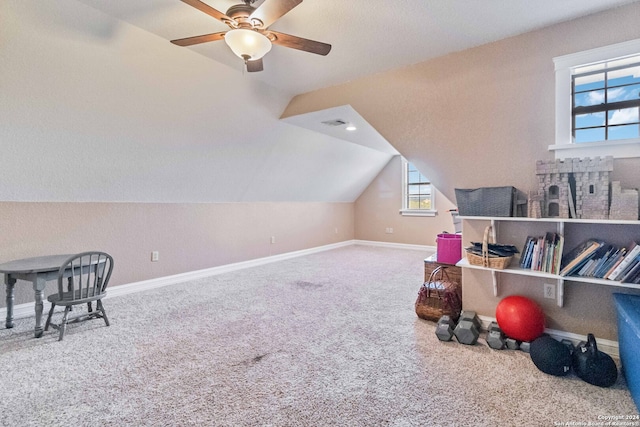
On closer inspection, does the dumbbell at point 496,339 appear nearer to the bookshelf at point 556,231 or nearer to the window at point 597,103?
the bookshelf at point 556,231

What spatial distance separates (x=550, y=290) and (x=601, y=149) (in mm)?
1143

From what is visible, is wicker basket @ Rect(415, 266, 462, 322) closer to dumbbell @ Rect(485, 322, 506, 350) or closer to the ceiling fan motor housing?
dumbbell @ Rect(485, 322, 506, 350)

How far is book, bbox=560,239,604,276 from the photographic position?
2240 mm

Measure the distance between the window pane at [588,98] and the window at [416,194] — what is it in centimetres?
442

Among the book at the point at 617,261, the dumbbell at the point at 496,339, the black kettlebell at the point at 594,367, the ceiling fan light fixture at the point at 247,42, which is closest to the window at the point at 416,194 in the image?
the dumbbell at the point at 496,339

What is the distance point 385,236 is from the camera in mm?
7547

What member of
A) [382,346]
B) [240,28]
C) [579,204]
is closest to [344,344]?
[382,346]

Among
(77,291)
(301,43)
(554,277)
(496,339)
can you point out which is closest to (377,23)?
(301,43)

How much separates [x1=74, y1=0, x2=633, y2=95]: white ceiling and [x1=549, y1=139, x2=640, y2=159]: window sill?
3.05ft

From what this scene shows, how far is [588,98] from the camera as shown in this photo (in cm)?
245

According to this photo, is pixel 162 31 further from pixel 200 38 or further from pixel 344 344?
pixel 344 344

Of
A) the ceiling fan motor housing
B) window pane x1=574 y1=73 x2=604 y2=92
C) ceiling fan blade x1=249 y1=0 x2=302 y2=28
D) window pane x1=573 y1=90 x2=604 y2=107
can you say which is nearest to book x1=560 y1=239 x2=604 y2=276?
window pane x1=573 y1=90 x2=604 y2=107

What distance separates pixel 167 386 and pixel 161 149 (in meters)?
2.65

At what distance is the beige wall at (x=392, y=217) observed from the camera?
680cm
